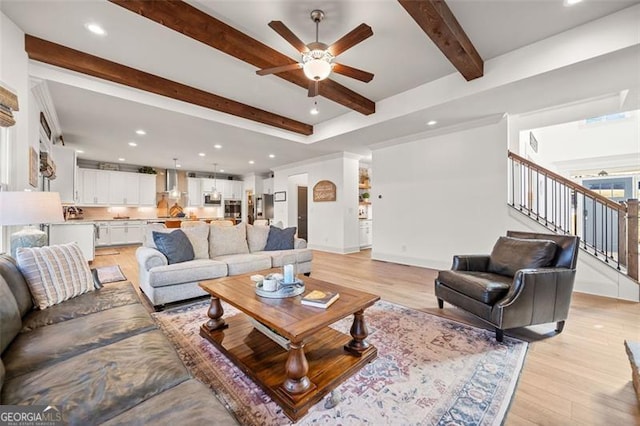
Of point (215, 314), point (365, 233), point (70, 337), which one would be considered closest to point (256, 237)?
point (215, 314)

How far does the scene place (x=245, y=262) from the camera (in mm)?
3539

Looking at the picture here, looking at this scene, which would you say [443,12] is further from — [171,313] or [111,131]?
[111,131]

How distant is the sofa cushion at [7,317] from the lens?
1.30 m

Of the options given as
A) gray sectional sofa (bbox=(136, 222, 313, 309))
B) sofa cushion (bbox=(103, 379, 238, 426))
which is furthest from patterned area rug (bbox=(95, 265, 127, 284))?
sofa cushion (bbox=(103, 379, 238, 426))

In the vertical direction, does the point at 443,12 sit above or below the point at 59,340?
above

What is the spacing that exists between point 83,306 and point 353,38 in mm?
2903

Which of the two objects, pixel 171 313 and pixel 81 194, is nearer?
pixel 171 313

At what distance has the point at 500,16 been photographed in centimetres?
242

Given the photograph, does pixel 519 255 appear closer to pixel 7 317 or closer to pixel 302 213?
pixel 7 317

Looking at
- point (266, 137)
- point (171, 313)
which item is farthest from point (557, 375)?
point (266, 137)

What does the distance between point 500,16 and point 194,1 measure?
8.96 feet

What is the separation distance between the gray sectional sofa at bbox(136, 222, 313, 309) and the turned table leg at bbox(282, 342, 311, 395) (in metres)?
1.89

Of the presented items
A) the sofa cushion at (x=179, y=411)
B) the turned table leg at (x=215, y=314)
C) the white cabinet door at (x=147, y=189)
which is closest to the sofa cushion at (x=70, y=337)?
the turned table leg at (x=215, y=314)

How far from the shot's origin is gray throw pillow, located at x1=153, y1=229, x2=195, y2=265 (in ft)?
10.5
